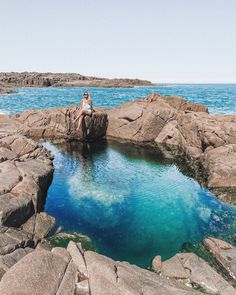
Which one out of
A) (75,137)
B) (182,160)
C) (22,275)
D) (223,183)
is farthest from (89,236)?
(75,137)

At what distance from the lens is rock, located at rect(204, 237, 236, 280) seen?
474 inches

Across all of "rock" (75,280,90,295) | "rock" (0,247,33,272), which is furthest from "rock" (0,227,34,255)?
"rock" (75,280,90,295)

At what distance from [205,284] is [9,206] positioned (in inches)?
302

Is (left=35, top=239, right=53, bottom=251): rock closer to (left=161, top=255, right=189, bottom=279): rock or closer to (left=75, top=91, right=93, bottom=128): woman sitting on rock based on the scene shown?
(left=161, top=255, right=189, bottom=279): rock

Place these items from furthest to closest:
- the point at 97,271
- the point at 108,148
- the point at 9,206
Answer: the point at 108,148
the point at 9,206
the point at 97,271

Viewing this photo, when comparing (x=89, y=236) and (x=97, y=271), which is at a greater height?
(x=97, y=271)

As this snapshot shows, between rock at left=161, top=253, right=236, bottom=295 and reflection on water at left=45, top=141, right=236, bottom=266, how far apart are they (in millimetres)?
1116

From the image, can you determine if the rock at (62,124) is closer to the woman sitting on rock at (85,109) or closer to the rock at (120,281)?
the woman sitting on rock at (85,109)

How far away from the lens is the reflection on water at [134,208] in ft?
47.1

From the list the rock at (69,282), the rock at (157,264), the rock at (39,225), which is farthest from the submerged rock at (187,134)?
the rock at (69,282)

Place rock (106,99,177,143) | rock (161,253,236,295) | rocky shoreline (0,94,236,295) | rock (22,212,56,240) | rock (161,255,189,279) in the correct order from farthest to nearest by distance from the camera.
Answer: rock (106,99,177,143)
rock (22,212,56,240)
rock (161,255,189,279)
rock (161,253,236,295)
rocky shoreline (0,94,236,295)

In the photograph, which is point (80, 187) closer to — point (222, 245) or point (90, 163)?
point (90, 163)

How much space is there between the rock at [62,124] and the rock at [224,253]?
20523 millimetres

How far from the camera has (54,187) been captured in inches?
775
